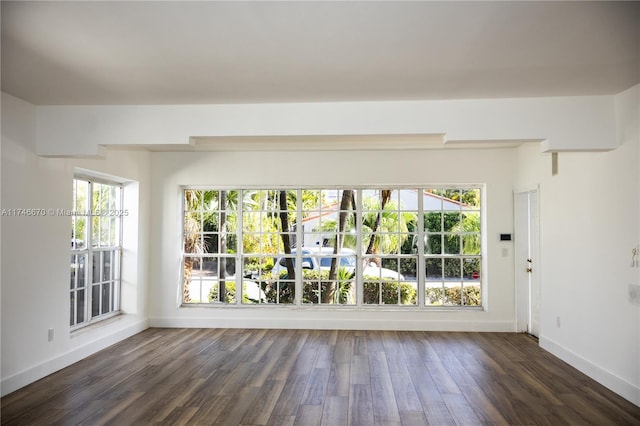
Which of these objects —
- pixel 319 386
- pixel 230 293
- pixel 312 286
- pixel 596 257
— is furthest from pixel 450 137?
pixel 230 293

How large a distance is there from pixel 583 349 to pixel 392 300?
2655 millimetres

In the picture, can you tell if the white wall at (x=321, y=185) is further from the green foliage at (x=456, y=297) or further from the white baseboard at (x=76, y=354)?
the white baseboard at (x=76, y=354)

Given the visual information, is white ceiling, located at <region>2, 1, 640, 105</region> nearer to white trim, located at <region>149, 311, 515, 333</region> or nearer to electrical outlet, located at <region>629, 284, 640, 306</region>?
electrical outlet, located at <region>629, 284, 640, 306</region>

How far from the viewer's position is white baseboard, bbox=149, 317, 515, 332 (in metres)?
6.43

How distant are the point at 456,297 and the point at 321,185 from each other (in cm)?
263

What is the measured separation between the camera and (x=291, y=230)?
22.7 ft

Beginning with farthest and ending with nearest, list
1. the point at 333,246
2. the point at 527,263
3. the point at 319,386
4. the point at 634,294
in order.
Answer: the point at 333,246
the point at 527,263
the point at 319,386
the point at 634,294

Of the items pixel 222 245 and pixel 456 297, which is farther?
pixel 222 245

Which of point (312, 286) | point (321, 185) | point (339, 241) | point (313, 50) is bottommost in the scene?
point (312, 286)

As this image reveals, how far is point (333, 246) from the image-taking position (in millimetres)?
6836

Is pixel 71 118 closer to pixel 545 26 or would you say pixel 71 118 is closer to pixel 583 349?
pixel 545 26

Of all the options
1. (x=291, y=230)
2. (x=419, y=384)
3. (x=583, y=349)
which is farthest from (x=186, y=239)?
(x=583, y=349)

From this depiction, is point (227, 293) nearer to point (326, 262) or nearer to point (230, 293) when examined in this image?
point (230, 293)

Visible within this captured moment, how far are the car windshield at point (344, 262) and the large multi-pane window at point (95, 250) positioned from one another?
2.95m
